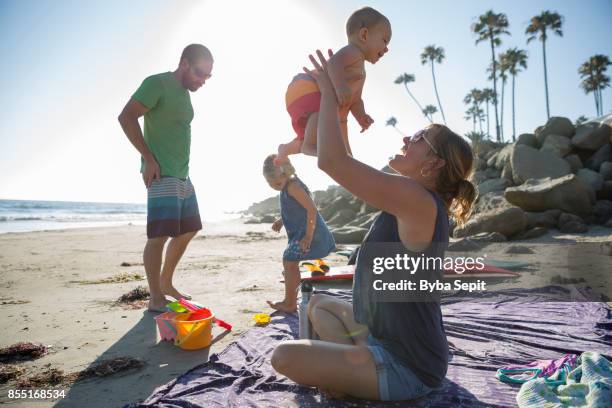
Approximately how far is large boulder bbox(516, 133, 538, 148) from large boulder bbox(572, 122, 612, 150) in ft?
5.65

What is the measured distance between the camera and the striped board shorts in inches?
161

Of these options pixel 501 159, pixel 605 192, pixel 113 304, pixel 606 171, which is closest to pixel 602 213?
pixel 605 192

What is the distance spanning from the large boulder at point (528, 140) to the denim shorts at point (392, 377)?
58.5 feet

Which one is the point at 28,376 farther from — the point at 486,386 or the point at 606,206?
the point at 606,206

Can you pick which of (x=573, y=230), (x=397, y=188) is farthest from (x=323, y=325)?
(x=573, y=230)

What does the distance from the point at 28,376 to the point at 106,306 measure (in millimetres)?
1856

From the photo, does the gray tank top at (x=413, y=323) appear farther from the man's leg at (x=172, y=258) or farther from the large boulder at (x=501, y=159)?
the large boulder at (x=501, y=159)

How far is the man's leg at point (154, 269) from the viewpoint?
4031 millimetres

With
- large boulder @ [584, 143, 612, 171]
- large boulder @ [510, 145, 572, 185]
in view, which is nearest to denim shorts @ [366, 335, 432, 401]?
large boulder @ [510, 145, 572, 185]

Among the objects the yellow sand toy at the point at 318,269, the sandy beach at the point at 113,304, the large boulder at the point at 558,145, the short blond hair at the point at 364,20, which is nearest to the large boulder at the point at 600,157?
the large boulder at the point at 558,145

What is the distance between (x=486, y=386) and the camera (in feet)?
7.70

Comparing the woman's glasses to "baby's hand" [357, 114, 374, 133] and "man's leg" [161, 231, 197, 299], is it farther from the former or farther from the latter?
"man's leg" [161, 231, 197, 299]

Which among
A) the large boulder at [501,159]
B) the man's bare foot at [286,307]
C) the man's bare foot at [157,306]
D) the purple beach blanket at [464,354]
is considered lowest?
the purple beach blanket at [464,354]

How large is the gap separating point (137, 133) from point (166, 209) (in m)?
0.87
